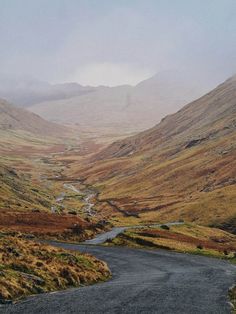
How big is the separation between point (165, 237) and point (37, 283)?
195 feet

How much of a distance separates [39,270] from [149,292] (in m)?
11.2

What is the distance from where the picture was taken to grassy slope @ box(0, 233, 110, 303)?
4203 cm

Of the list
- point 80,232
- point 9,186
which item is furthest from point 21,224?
point 9,186

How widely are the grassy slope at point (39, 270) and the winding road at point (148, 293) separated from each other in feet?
5.89

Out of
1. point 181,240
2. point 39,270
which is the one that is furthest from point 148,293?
point 181,240

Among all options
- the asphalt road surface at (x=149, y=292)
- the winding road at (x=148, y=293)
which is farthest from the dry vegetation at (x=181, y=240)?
the asphalt road surface at (x=149, y=292)

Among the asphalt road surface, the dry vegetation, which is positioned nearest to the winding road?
the asphalt road surface

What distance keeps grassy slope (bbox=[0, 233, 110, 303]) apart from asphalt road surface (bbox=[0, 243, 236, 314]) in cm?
185

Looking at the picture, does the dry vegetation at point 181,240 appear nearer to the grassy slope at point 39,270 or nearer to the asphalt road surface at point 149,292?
the asphalt road surface at point 149,292

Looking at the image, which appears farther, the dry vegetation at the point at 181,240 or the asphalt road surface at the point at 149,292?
the dry vegetation at the point at 181,240

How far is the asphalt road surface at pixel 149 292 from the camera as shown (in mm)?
37531

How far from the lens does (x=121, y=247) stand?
282ft

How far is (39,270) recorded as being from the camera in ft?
156

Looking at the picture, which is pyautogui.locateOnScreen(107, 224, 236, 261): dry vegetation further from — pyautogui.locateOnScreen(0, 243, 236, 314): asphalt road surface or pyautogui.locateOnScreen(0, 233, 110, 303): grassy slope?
pyautogui.locateOnScreen(0, 233, 110, 303): grassy slope
